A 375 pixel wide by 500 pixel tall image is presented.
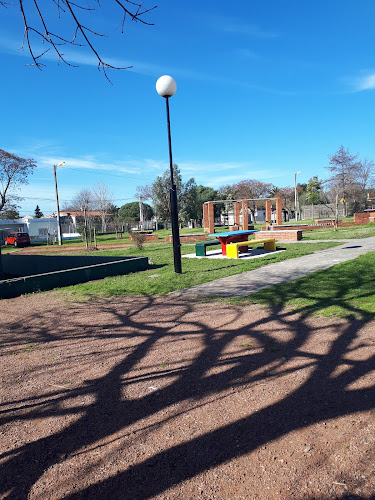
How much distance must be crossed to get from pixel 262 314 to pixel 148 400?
2.64 metres

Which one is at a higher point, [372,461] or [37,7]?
[37,7]

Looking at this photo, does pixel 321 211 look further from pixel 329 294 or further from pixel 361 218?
pixel 329 294

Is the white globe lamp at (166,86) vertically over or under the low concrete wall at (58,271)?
over

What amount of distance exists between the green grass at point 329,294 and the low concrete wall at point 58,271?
4891 mm

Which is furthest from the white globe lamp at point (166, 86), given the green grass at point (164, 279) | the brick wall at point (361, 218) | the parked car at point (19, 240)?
the parked car at point (19, 240)

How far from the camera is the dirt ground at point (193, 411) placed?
81.4 inches

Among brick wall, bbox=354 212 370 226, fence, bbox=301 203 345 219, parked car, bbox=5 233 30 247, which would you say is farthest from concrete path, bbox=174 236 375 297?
fence, bbox=301 203 345 219

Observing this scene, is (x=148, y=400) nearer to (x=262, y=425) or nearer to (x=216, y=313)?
(x=262, y=425)

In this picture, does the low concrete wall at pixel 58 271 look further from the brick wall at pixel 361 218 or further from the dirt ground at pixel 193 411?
the brick wall at pixel 361 218

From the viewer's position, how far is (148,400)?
302cm

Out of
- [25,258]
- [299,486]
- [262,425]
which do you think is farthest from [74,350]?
[25,258]

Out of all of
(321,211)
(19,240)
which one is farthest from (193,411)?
(321,211)

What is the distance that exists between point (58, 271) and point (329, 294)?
6423 mm

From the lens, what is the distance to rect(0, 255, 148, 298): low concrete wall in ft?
26.9
